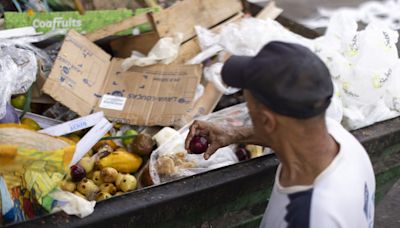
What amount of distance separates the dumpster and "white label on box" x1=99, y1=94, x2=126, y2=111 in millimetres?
960

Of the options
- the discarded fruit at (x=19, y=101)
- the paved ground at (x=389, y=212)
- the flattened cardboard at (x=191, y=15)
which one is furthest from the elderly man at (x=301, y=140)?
the paved ground at (x=389, y=212)

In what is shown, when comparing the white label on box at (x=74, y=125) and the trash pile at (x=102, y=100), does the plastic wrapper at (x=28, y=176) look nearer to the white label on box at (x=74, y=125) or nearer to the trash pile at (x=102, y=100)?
the trash pile at (x=102, y=100)

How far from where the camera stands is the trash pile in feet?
6.29

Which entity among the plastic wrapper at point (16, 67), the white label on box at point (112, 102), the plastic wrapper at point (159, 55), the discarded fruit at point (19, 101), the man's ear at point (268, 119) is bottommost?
the white label on box at point (112, 102)

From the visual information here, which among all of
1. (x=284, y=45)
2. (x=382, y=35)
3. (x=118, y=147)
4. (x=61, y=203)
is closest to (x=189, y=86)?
(x=118, y=147)

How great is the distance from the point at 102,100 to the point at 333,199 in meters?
1.77

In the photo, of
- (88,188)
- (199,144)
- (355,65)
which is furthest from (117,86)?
(355,65)

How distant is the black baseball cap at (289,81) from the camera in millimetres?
1303

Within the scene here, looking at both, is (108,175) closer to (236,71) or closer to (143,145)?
(143,145)

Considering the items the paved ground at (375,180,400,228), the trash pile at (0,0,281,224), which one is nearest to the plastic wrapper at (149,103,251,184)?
the trash pile at (0,0,281,224)

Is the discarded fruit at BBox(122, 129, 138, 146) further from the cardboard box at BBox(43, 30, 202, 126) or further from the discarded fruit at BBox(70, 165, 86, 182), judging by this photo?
the discarded fruit at BBox(70, 165, 86, 182)

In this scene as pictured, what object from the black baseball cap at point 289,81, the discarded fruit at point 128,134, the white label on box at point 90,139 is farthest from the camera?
the discarded fruit at point 128,134

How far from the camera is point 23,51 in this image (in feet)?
9.06

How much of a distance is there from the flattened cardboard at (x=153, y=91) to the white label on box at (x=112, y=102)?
22 millimetres
